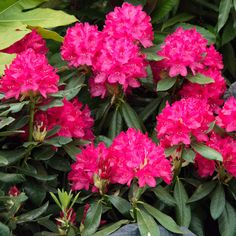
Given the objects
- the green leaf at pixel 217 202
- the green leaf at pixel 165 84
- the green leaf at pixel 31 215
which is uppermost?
the green leaf at pixel 165 84

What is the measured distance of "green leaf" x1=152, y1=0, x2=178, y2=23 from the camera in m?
2.63

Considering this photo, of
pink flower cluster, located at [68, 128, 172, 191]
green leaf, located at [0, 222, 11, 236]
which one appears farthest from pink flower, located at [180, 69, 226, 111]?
green leaf, located at [0, 222, 11, 236]

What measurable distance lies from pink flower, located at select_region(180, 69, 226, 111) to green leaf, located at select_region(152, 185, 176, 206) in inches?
18.7

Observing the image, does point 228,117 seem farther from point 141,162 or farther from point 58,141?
point 58,141

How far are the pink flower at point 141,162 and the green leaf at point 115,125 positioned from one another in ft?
1.18

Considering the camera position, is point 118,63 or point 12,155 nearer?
point 12,155

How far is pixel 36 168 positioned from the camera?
6.11 ft

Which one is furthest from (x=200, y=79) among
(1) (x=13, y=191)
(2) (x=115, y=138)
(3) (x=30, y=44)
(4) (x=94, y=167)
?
(1) (x=13, y=191)

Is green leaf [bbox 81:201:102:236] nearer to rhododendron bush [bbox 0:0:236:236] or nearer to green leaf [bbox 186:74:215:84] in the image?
rhododendron bush [bbox 0:0:236:236]

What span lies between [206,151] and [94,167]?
13.6 inches

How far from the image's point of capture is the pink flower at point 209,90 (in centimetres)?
212

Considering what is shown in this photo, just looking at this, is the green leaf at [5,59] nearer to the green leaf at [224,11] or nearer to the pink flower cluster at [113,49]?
the pink flower cluster at [113,49]

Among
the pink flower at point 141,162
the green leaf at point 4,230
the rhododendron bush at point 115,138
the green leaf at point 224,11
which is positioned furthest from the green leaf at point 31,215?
the green leaf at point 224,11

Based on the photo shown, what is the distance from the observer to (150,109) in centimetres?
219
